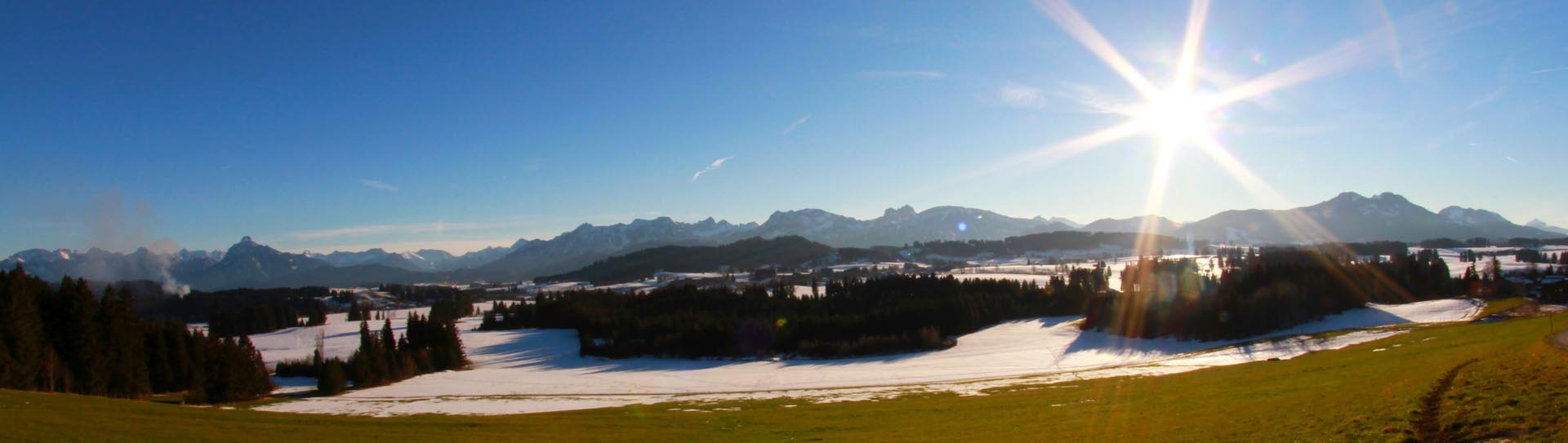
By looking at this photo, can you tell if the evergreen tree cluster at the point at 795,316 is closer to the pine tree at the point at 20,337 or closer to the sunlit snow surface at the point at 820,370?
the sunlit snow surface at the point at 820,370

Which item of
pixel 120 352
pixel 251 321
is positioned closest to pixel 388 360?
pixel 120 352

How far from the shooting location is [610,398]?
208 ft

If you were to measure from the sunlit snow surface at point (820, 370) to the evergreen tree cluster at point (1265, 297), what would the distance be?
325cm

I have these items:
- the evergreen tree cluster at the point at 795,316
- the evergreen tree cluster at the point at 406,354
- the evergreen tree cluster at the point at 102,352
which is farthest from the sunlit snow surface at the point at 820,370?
the evergreen tree cluster at the point at 102,352

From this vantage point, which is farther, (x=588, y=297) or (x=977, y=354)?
(x=588, y=297)

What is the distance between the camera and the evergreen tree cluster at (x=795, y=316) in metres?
121

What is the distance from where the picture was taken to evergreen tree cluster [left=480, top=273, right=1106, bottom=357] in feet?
397

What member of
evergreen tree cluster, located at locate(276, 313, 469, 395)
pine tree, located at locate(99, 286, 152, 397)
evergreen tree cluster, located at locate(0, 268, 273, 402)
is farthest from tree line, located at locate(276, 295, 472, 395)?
pine tree, located at locate(99, 286, 152, 397)

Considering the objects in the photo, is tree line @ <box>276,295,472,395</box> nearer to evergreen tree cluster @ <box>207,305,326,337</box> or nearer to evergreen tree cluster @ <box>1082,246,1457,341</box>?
evergreen tree cluster @ <box>207,305,326,337</box>

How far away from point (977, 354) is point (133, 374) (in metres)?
91.7

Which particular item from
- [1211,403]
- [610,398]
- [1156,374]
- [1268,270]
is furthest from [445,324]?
[1268,270]

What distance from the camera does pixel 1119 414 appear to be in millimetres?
31703

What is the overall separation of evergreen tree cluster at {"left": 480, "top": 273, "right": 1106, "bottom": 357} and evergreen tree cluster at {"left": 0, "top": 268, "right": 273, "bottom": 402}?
61.6 meters

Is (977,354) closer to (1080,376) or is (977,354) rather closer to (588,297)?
(1080,376)
